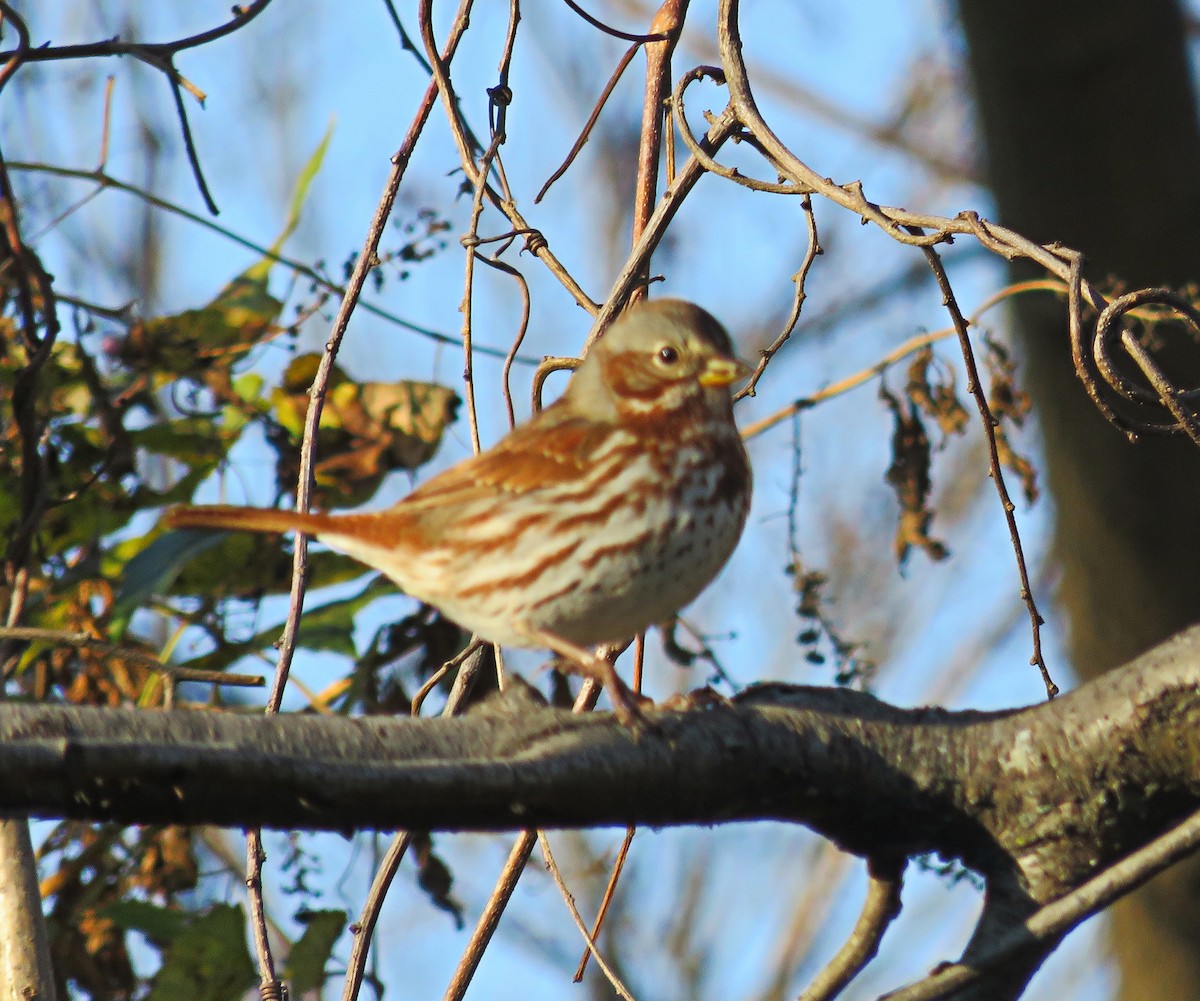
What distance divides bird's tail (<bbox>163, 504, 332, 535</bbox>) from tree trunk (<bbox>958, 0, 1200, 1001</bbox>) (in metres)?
5.22

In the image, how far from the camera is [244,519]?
3.22 meters

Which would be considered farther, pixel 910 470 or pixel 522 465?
pixel 910 470

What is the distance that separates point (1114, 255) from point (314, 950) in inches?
214

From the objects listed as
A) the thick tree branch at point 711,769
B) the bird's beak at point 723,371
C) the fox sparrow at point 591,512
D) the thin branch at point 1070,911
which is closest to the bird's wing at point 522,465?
Answer: the fox sparrow at point 591,512

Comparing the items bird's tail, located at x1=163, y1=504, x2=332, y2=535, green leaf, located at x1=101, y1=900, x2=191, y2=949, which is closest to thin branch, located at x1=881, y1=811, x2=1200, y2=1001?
bird's tail, located at x1=163, y1=504, x2=332, y2=535

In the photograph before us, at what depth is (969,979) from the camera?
2.33 m

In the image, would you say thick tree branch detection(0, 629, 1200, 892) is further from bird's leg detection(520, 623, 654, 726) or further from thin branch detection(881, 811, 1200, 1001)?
thin branch detection(881, 811, 1200, 1001)

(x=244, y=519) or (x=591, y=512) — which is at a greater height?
(x=244, y=519)

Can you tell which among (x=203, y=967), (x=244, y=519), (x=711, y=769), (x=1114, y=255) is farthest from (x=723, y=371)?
(x=1114, y=255)

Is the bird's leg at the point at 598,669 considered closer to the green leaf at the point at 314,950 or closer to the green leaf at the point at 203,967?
the green leaf at the point at 314,950

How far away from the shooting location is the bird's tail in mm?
3158

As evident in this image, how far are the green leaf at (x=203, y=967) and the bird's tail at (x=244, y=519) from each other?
3.21 ft

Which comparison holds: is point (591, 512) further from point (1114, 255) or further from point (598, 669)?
point (1114, 255)

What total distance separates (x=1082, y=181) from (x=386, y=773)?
660 centimetres
